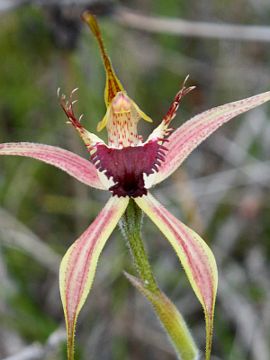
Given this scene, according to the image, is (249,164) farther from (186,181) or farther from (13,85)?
(13,85)

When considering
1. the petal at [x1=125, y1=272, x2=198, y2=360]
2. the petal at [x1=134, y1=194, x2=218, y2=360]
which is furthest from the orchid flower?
the petal at [x1=125, y1=272, x2=198, y2=360]

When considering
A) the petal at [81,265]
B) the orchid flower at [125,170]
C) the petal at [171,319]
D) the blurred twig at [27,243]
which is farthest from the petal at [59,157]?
the blurred twig at [27,243]

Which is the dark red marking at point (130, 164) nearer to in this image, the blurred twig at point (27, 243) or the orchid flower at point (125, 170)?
the orchid flower at point (125, 170)

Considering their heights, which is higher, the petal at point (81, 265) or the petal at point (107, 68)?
the petal at point (107, 68)

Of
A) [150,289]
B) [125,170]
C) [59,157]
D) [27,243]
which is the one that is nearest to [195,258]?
[150,289]

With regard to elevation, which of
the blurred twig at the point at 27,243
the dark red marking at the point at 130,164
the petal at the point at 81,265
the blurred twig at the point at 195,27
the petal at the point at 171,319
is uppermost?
the blurred twig at the point at 195,27
